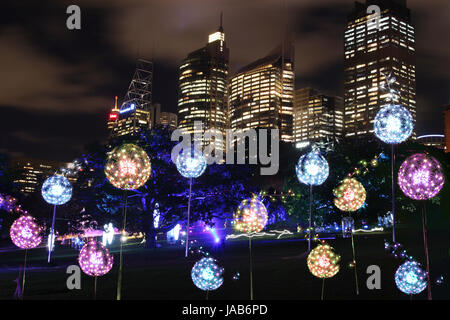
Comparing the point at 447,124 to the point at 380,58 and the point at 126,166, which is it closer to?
the point at 126,166

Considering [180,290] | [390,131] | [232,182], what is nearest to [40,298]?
[180,290]

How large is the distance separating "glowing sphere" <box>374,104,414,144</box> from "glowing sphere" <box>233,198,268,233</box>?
3.62 meters

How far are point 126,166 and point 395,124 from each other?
6594 mm

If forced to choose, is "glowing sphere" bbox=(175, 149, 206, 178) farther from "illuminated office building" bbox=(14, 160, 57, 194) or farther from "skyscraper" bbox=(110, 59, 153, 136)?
"skyscraper" bbox=(110, 59, 153, 136)

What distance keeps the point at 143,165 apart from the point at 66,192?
5.52 metres

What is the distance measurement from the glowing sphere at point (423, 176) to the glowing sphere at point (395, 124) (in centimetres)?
169

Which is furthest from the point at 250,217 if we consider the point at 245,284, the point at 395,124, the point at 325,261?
the point at 395,124

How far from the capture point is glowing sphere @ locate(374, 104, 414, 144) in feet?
33.0

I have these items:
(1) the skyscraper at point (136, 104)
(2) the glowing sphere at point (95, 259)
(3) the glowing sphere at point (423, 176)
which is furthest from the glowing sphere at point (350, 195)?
(1) the skyscraper at point (136, 104)

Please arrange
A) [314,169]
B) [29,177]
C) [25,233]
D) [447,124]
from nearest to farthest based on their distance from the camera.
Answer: [25,233] → [314,169] → [29,177] → [447,124]

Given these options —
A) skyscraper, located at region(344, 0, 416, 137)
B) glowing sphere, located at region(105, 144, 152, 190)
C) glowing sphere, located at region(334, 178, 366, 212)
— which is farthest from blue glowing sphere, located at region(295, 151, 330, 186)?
skyscraper, located at region(344, 0, 416, 137)

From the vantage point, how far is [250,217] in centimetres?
1008

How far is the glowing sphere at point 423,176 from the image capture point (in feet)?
27.5

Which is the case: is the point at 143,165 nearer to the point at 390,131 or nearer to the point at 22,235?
the point at 22,235
